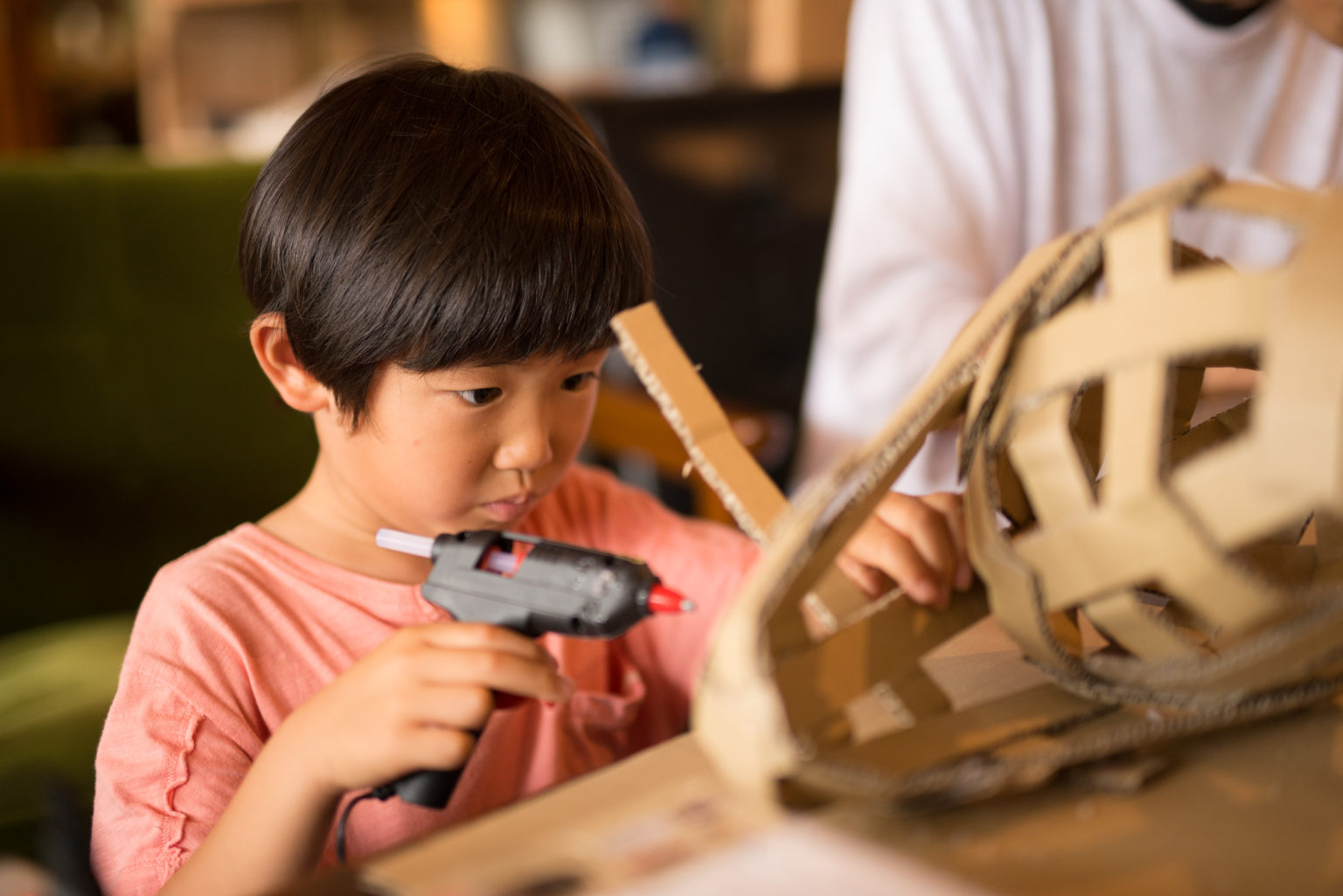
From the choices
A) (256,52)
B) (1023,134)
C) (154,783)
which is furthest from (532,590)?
(256,52)

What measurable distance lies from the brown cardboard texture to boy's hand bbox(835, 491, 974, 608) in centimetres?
1

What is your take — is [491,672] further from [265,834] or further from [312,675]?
[312,675]

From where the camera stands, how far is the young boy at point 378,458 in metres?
0.50

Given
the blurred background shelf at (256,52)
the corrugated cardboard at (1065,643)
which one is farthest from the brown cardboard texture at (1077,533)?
the blurred background shelf at (256,52)

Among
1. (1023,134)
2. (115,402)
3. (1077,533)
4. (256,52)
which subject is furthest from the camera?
(256,52)

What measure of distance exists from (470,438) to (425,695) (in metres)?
0.18

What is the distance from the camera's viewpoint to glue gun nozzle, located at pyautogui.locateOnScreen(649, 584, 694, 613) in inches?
16.8

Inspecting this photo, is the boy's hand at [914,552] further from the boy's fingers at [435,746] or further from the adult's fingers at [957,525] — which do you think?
the boy's fingers at [435,746]

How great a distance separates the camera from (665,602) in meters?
0.43

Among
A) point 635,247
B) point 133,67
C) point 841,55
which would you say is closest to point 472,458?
point 635,247

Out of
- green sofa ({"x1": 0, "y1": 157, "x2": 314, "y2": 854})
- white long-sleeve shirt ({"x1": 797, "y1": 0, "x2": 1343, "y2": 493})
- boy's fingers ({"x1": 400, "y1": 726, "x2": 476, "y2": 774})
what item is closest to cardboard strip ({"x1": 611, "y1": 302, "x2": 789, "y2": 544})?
boy's fingers ({"x1": 400, "y1": 726, "x2": 476, "y2": 774})

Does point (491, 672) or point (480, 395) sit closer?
point (491, 672)

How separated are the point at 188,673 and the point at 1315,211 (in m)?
0.52

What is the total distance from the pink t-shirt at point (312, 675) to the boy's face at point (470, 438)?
0.08 m
